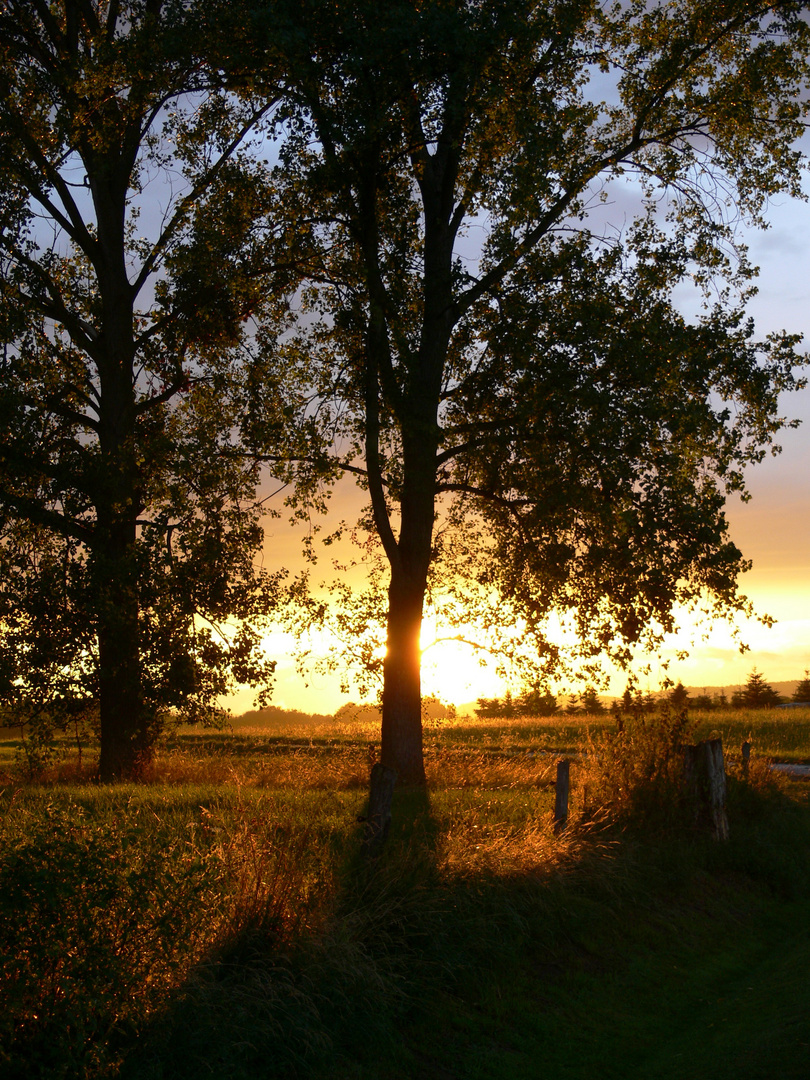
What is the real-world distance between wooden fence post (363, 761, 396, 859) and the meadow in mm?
154

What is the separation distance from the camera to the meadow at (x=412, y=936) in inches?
244

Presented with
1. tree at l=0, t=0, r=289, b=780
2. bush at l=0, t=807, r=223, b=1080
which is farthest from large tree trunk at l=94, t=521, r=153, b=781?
bush at l=0, t=807, r=223, b=1080

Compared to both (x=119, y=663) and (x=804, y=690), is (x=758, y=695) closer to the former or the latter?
(x=804, y=690)

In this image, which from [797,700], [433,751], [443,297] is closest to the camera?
[443,297]

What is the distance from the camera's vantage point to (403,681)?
18438mm

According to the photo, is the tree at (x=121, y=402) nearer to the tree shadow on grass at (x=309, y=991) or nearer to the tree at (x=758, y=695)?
the tree shadow on grass at (x=309, y=991)

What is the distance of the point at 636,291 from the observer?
57.0ft

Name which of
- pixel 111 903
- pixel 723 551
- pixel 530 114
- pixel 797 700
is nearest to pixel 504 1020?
pixel 111 903

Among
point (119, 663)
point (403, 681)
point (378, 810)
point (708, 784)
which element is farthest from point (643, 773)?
point (119, 663)

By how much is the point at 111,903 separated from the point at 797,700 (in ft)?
156

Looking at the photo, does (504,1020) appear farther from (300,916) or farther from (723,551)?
(723,551)

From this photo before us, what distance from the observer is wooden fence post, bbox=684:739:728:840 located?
13906 mm

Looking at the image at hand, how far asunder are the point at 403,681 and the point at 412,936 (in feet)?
32.5

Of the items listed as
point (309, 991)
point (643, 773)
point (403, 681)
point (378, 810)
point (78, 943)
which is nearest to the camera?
point (78, 943)
